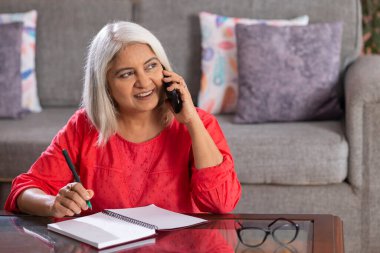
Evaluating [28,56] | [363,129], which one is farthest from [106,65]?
[28,56]

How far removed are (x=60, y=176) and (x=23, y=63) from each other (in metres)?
1.64

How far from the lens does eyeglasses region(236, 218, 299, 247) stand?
1.56 m

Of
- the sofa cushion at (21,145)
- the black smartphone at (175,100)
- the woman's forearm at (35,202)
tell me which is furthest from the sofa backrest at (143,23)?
the woman's forearm at (35,202)

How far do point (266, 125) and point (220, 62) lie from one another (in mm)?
413

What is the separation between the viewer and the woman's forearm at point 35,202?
1.78 meters

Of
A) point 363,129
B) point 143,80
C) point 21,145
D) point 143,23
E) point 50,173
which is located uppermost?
point 143,80

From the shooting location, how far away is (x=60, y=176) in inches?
76.9

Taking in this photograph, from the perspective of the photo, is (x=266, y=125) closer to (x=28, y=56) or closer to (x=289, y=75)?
(x=289, y=75)

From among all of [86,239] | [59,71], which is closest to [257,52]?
[59,71]

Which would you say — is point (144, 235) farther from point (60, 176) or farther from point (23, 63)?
point (23, 63)

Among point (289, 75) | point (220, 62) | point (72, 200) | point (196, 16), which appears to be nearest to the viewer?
point (72, 200)

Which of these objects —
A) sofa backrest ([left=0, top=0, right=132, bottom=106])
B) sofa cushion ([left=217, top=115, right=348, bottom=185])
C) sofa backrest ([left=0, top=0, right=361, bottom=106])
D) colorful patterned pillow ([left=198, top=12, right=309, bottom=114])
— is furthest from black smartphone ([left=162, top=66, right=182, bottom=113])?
sofa backrest ([left=0, top=0, right=132, bottom=106])

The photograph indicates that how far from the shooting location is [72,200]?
1687 mm

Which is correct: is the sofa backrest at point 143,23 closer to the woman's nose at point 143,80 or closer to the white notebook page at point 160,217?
the woman's nose at point 143,80
